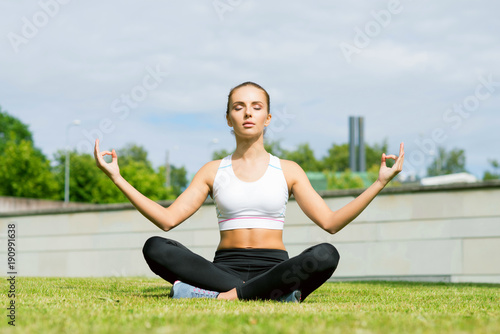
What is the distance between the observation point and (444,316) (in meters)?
3.50

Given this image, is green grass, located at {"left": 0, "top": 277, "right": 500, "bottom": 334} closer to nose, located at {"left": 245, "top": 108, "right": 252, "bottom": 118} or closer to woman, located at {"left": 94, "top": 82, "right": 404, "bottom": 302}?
woman, located at {"left": 94, "top": 82, "right": 404, "bottom": 302}

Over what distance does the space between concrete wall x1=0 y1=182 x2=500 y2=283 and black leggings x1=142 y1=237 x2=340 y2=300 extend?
722cm

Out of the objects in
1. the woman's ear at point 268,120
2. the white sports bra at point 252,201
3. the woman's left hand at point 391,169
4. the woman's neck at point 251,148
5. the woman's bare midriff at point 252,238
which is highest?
the woman's ear at point 268,120

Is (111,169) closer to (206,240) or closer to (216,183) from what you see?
(216,183)

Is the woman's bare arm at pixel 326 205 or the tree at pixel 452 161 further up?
the tree at pixel 452 161

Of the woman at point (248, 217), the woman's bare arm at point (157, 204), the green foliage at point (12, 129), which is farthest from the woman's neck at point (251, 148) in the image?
the green foliage at point (12, 129)

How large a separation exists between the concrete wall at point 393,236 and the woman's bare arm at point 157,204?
718 centimetres

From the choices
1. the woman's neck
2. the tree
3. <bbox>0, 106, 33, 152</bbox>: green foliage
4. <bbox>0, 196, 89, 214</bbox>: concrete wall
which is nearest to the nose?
the woman's neck

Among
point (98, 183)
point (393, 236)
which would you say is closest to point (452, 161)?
point (98, 183)

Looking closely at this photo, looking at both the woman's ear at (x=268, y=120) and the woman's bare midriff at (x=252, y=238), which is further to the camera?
the woman's ear at (x=268, y=120)

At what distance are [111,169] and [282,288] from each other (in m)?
1.54

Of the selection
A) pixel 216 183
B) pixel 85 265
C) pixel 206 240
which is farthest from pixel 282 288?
pixel 85 265

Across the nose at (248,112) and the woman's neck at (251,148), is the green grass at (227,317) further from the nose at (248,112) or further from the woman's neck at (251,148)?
the nose at (248,112)

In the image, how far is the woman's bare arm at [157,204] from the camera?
4.47m
